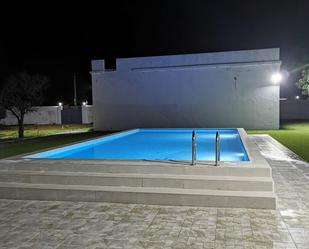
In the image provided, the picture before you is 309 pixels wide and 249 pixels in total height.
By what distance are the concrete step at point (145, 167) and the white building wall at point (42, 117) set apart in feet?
63.9

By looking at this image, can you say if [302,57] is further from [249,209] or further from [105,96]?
[249,209]

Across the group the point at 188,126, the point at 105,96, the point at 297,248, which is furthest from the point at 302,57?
the point at 297,248

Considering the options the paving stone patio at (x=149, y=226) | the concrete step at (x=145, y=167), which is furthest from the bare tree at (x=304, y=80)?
the concrete step at (x=145, y=167)

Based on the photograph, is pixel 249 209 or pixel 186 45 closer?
pixel 249 209

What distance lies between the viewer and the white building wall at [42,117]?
24.2 metres

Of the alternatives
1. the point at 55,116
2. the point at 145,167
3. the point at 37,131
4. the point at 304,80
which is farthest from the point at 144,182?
the point at 55,116

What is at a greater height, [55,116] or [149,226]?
[55,116]

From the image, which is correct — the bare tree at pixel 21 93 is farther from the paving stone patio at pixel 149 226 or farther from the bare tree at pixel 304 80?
the bare tree at pixel 304 80

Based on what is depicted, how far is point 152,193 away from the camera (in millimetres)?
4484

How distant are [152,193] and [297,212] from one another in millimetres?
1927

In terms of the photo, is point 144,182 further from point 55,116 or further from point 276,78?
point 55,116

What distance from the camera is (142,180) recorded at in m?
4.75

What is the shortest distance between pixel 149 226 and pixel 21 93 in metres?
11.7

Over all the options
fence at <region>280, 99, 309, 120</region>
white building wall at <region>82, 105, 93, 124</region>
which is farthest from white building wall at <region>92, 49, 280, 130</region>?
fence at <region>280, 99, 309, 120</region>
